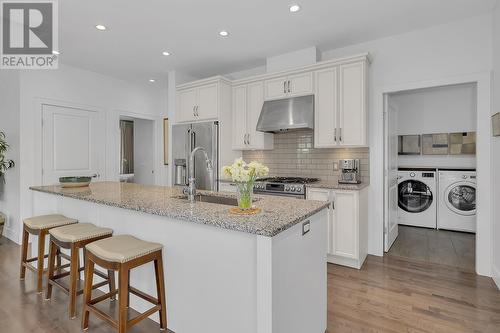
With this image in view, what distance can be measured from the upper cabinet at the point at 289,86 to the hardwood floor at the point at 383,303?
2256mm

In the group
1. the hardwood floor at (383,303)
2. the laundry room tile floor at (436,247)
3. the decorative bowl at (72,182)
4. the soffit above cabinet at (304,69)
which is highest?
the soffit above cabinet at (304,69)

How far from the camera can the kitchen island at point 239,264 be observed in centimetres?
135

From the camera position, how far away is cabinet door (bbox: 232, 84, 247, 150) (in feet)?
13.5

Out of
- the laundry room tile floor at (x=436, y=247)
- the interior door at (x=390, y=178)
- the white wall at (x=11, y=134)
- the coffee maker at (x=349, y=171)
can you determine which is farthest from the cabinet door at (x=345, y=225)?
the white wall at (x=11, y=134)

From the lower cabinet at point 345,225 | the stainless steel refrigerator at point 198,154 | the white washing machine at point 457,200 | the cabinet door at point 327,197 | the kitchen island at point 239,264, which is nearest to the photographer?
the kitchen island at point 239,264

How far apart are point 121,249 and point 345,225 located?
2338 mm

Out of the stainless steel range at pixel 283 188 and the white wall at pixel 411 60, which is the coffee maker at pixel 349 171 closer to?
the white wall at pixel 411 60

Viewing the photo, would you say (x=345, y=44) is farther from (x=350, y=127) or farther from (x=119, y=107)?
(x=119, y=107)

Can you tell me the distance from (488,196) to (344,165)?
4.80 feet

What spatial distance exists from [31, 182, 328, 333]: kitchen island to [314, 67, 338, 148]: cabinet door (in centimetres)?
170

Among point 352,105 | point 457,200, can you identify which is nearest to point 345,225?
point 352,105

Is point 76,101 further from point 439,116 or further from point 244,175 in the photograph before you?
point 439,116

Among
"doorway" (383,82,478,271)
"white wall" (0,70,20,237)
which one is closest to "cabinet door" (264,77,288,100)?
"doorway" (383,82,478,271)

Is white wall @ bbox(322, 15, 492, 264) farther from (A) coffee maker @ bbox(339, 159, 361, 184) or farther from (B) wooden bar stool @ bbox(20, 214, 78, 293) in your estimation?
(B) wooden bar stool @ bbox(20, 214, 78, 293)
